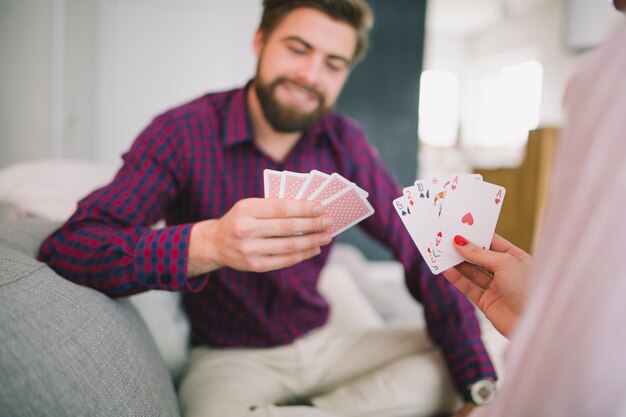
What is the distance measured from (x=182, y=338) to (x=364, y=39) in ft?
3.81

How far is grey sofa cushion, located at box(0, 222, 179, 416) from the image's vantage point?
58 centimetres

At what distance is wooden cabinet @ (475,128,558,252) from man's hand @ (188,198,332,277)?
2490 mm

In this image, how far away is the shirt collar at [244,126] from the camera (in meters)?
1.23

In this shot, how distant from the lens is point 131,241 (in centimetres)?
91

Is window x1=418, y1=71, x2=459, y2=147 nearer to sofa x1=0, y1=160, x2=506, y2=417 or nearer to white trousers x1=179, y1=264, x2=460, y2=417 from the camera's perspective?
white trousers x1=179, y1=264, x2=460, y2=417

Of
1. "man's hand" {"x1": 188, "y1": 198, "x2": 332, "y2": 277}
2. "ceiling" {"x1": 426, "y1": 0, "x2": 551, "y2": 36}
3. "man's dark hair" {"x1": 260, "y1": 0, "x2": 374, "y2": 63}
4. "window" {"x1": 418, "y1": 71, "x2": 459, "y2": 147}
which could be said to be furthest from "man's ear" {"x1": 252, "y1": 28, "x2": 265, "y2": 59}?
"window" {"x1": 418, "y1": 71, "x2": 459, "y2": 147}

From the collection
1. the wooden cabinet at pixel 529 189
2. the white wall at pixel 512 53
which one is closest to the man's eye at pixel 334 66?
the wooden cabinet at pixel 529 189

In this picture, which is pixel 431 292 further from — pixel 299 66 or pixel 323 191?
pixel 299 66

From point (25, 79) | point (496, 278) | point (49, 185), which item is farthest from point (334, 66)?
point (25, 79)

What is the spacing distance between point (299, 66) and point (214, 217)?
20.9 inches

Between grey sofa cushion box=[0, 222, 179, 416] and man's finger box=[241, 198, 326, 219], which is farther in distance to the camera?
man's finger box=[241, 198, 326, 219]

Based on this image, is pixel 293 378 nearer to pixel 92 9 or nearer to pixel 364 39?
pixel 364 39

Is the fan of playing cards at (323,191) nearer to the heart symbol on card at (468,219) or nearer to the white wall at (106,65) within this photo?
the heart symbol on card at (468,219)

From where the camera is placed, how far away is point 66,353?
0.65 m
